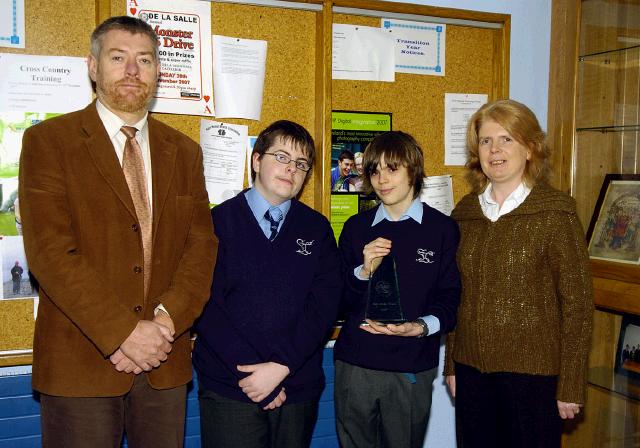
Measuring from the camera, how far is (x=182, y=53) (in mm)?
2324

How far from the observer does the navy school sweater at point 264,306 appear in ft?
5.96

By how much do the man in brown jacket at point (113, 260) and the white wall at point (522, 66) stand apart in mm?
1462

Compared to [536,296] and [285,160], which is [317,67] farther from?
[536,296]

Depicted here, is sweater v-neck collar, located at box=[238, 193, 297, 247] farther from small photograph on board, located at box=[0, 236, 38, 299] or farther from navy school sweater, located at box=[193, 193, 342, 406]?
small photograph on board, located at box=[0, 236, 38, 299]

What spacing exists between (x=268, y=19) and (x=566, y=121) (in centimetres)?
138

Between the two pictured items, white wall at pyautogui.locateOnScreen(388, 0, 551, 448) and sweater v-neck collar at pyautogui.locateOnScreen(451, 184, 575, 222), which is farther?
white wall at pyautogui.locateOnScreen(388, 0, 551, 448)

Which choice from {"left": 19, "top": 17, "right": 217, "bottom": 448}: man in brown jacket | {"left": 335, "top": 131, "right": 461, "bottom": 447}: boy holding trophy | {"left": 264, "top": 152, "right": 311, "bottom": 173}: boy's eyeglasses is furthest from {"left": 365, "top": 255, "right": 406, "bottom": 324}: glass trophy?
{"left": 19, "top": 17, "right": 217, "bottom": 448}: man in brown jacket

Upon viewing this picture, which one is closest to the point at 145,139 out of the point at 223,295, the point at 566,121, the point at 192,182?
the point at 192,182

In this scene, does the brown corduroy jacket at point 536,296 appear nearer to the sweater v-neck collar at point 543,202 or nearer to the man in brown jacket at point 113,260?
the sweater v-neck collar at point 543,202

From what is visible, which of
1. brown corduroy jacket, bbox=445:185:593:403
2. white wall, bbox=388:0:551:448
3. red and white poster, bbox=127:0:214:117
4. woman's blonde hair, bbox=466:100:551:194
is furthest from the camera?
white wall, bbox=388:0:551:448

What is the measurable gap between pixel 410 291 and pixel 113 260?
0.93 m

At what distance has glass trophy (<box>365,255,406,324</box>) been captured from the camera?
188 centimetres

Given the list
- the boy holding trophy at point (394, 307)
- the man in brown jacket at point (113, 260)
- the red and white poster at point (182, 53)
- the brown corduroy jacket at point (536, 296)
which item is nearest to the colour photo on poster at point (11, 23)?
the red and white poster at point (182, 53)

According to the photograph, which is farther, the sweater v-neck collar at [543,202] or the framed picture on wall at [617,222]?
the framed picture on wall at [617,222]
